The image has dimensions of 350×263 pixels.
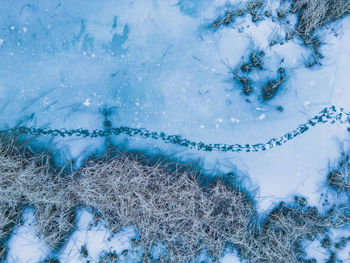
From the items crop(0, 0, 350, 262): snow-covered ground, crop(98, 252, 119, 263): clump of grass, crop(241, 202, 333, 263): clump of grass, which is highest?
crop(0, 0, 350, 262): snow-covered ground

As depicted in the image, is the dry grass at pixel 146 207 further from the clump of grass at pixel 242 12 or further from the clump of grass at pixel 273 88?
the clump of grass at pixel 242 12

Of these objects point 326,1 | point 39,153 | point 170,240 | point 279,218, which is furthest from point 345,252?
point 39,153

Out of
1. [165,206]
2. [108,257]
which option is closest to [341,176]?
[165,206]

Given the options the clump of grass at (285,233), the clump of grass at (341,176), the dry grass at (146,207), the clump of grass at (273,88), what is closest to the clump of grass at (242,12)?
the clump of grass at (273,88)

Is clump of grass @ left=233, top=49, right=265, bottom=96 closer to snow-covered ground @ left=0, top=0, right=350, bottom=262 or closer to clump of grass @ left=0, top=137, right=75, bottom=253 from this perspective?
snow-covered ground @ left=0, top=0, right=350, bottom=262

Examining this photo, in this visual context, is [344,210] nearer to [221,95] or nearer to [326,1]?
[221,95]

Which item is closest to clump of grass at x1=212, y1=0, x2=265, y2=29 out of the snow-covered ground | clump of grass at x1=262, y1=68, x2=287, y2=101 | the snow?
the snow-covered ground

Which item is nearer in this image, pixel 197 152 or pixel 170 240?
pixel 170 240
